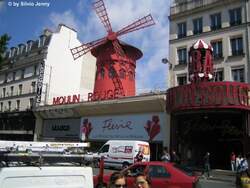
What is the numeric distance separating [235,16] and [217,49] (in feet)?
7.72

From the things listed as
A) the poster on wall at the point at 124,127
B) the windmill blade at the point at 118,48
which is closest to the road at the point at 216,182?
the poster on wall at the point at 124,127

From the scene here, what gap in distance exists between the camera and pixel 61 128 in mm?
32906

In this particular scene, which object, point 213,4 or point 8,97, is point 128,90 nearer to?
point 213,4

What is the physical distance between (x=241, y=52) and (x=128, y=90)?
11.6m

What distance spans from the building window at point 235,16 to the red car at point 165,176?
15773 mm

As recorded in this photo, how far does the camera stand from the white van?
65.4 feet

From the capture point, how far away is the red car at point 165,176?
9.28 m

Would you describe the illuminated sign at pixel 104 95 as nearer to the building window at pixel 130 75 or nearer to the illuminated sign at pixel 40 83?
the building window at pixel 130 75

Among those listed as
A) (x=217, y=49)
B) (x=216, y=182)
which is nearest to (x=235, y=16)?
(x=217, y=49)

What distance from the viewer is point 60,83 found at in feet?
124

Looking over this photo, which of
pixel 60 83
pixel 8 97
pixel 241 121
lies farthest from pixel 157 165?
pixel 8 97

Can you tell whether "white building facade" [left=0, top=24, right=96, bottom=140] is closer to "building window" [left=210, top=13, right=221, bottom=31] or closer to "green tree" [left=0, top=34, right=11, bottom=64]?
"building window" [left=210, top=13, right=221, bottom=31]

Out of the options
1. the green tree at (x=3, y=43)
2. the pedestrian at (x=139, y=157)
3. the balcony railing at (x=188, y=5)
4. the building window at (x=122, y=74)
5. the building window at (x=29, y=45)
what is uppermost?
the building window at (x=29, y=45)

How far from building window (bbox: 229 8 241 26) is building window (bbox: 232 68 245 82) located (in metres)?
3.08
